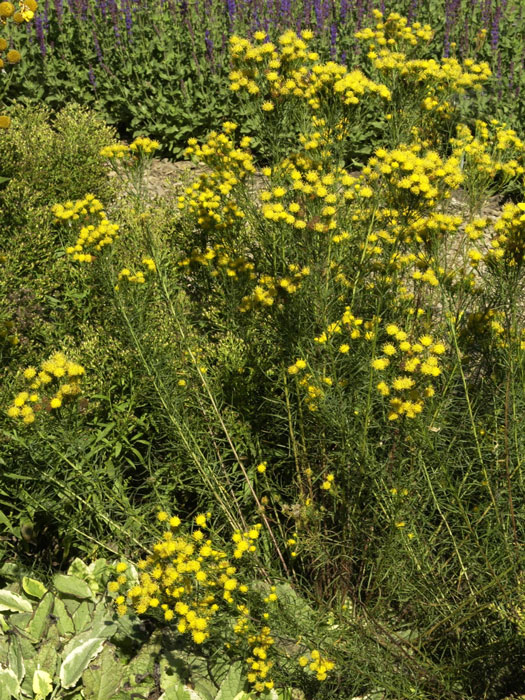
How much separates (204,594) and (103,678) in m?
0.84

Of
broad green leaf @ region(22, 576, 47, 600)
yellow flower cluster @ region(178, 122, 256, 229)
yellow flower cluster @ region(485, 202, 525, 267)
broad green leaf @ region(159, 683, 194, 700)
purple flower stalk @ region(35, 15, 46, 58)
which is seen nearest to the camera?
yellow flower cluster @ region(485, 202, 525, 267)

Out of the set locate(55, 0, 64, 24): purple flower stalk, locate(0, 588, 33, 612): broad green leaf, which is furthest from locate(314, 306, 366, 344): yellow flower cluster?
locate(55, 0, 64, 24): purple flower stalk

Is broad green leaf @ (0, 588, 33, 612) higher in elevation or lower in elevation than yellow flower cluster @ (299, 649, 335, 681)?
lower

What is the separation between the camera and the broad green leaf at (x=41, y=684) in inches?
108

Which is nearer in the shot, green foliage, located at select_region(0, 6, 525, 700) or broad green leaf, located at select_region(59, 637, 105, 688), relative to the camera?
green foliage, located at select_region(0, 6, 525, 700)

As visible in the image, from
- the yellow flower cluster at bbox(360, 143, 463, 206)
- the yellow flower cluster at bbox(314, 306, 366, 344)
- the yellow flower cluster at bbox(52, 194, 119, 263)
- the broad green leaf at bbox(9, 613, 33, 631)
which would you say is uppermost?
the yellow flower cluster at bbox(360, 143, 463, 206)

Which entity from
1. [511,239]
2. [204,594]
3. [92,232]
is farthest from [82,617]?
[511,239]

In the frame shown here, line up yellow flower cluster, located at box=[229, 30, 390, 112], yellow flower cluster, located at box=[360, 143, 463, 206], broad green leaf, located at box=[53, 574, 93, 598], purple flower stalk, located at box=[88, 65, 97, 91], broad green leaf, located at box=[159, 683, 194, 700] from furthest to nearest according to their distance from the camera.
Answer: purple flower stalk, located at box=[88, 65, 97, 91]
broad green leaf, located at box=[53, 574, 93, 598]
broad green leaf, located at box=[159, 683, 194, 700]
yellow flower cluster, located at box=[229, 30, 390, 112]
yellow flower cluster, located at box=[360, 143, 463, 206]

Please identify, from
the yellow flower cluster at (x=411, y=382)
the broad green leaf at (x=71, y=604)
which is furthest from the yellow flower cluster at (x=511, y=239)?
the broad green leaf at (x=71, y=604)

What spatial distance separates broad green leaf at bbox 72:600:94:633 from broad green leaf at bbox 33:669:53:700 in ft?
0.88

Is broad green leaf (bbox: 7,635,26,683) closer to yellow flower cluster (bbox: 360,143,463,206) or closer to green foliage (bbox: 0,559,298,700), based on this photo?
green foliage (bbox: 0,559,298,700)

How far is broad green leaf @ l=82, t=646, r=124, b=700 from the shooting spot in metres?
2.78

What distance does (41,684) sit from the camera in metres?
2.76

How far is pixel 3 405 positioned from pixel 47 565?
2.89 ft
